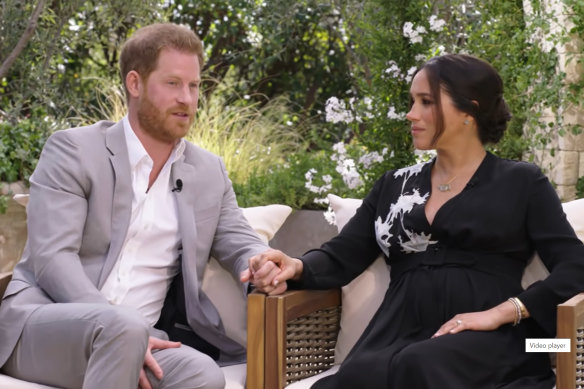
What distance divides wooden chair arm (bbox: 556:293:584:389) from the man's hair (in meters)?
1.50

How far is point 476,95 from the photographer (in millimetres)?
2943

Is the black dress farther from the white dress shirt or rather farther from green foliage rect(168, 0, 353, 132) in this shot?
green foliage rect(168, 0, 353, 132)

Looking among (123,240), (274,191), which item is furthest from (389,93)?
(123,240)

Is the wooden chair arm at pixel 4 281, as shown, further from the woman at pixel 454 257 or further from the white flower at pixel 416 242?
the white flower at pixel 416 242

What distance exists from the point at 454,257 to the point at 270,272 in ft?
1.98

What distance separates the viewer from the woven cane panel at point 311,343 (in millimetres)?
2873

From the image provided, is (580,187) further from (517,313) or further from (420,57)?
(517,313)

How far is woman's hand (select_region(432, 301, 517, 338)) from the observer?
104 inches

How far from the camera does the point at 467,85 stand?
2926 millimetres

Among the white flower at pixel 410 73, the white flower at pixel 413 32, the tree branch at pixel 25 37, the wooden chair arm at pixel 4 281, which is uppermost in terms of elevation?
the tree branch at pixel 25 37

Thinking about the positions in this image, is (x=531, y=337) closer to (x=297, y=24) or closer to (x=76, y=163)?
(x=76, y=163)

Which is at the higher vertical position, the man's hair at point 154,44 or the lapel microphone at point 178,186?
the man's hair at point 154,44

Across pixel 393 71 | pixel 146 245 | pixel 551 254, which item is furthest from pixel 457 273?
pixel 393 71

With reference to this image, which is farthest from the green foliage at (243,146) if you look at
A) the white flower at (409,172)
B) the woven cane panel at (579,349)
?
the woven cane panel at (579,349)
